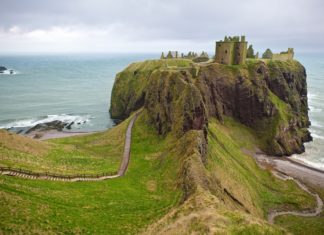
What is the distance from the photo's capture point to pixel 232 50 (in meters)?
114

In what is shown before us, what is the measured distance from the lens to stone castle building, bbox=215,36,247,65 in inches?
4471

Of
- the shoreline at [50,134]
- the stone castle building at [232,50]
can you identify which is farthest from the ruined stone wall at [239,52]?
the shoreline at [50,134]

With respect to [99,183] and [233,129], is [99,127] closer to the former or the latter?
[233,129]

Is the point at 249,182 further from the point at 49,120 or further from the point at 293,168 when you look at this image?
the point at 49,120

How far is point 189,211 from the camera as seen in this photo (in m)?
41.0

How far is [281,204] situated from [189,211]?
1418 inches

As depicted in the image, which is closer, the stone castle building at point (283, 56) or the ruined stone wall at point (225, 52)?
the ruined stone wall at point (225, 52)

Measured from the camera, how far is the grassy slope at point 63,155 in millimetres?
53656

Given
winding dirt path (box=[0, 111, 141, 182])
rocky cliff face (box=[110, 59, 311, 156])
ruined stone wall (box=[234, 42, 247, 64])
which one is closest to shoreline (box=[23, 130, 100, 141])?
rocky cliff face (box=[110, 59, 311, 156])

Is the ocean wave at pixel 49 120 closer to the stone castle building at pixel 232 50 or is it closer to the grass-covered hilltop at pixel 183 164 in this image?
the grass-covered hilltop at pixel 183 164

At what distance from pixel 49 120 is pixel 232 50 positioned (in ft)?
275

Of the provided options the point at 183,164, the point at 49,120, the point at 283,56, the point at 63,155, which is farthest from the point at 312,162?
the point at 49,120

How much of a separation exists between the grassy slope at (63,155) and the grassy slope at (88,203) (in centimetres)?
617

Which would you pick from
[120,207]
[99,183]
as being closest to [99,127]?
[99,183]
